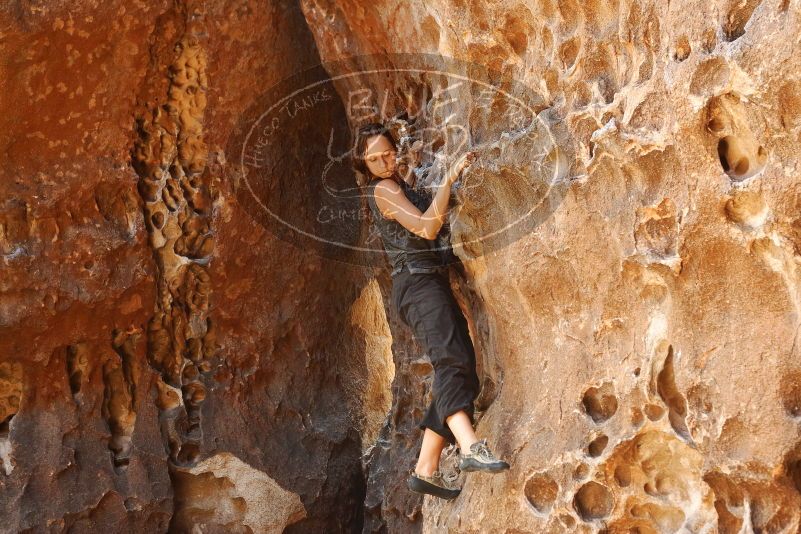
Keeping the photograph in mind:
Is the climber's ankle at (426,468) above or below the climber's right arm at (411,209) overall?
below

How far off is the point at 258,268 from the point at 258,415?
621 mm

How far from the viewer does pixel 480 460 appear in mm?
3107

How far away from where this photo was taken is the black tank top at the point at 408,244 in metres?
3.56

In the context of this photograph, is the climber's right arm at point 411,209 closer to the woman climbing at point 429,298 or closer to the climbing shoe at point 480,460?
the woman climbing at point 429,298

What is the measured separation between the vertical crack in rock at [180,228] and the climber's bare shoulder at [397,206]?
1.07 m

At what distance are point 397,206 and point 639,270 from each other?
865 millimetres

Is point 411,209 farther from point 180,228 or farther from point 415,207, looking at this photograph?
point 180,228

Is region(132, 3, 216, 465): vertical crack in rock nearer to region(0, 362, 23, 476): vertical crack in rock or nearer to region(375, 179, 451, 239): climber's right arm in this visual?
region(0, 362, 23, 476): vertical crack in rock

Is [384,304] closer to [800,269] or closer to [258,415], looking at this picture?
[258,415]

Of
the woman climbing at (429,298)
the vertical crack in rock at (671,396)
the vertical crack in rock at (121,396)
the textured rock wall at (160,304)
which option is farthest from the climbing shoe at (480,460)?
the vertical crack in rock at (121,396)

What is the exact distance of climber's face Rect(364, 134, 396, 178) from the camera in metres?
3.51

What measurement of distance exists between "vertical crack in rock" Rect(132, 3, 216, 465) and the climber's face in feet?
3.32

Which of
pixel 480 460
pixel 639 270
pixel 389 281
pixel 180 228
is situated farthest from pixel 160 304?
pixel 639 270

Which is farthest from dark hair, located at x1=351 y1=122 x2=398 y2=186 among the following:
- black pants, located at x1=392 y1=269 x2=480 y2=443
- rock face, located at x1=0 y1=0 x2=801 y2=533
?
black pants, located at x1=392 y1=269 x2=480 y2=443
